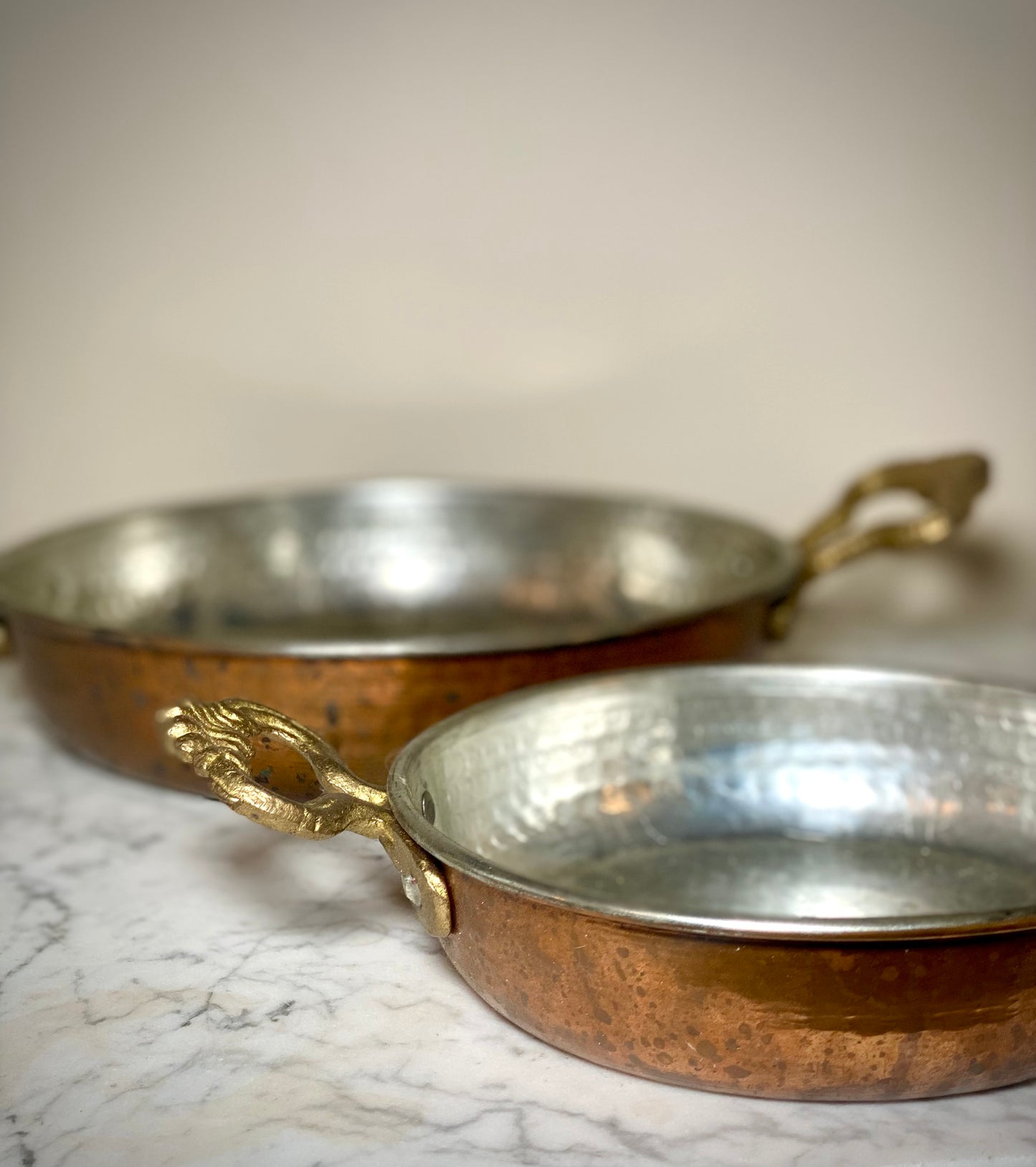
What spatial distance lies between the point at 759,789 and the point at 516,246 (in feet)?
2.61

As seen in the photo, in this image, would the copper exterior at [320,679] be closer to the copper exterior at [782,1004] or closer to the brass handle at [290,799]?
the brass handle at [290,799]

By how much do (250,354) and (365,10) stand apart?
0.39 meters

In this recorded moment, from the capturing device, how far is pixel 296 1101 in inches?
29.7

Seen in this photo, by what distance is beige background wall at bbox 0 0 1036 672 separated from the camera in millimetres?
1562

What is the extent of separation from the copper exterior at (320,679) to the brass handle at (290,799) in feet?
0.55

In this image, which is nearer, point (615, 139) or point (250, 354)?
point (615, 139)

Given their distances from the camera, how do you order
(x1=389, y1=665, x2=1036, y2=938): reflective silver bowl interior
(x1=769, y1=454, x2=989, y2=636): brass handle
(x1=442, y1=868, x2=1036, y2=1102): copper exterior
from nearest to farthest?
(x1=442, y1=868, x2=1036, y2=1102): copper exterior < (x1=389, y1=665, x2=1036, y2=938): reflective silver bowl interior < (x1=769, y1=454, x2=989, y2=636): brass handle

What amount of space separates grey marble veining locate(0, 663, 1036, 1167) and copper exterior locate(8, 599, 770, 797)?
0.09 metres

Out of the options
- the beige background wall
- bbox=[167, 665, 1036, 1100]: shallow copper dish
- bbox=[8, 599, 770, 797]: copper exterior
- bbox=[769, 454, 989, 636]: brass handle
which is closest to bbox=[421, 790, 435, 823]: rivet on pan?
bbox=[167, 665, 1036, 1100]: shallow copper dish

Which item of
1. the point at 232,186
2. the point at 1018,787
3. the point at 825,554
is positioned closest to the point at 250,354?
the point at 232,186

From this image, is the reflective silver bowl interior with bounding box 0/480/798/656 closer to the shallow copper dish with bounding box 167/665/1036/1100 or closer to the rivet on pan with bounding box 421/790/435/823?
the shallow copper dish with bounding box 167/665/1036/1100

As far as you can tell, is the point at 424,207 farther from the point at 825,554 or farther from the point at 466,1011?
the point at 466,1011

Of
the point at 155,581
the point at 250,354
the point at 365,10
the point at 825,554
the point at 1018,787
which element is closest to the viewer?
the point at 1018,787

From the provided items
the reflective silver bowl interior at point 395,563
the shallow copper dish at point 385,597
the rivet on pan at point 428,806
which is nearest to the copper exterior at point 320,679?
the shallow copper dish at point 385,597
